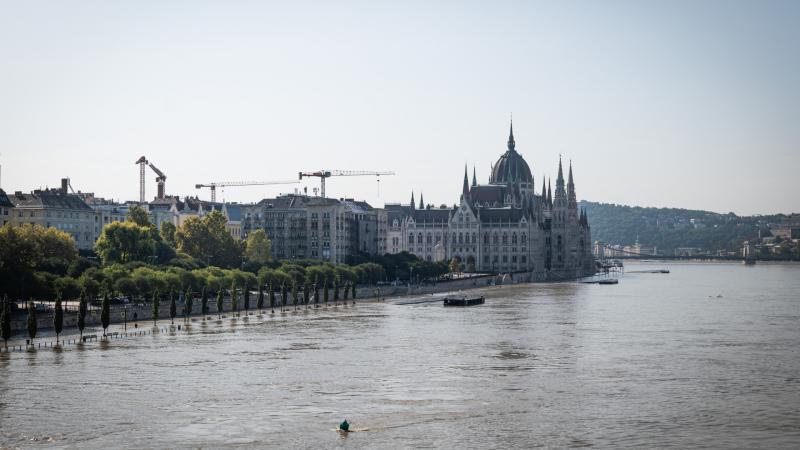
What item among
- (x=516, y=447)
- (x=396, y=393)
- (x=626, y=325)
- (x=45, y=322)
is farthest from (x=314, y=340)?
(x=516, y=447)

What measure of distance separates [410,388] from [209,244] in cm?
12271

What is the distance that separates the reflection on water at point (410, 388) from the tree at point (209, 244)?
7074 centimetres

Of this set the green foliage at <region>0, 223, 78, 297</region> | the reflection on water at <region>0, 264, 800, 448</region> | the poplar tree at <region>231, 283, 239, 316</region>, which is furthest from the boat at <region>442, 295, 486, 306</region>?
the green foliage at <region>0, 223, 78, 297</region>

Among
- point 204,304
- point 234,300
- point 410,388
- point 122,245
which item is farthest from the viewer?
point 122,245

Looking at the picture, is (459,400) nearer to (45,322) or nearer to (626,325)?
(45,322)

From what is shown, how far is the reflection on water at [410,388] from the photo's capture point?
210 ft

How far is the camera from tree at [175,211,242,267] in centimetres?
19700

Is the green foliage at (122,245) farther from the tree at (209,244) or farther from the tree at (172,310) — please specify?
the tree at (172,310)

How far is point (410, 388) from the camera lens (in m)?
79.4

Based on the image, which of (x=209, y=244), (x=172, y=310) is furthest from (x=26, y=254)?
(x=209, y=244)

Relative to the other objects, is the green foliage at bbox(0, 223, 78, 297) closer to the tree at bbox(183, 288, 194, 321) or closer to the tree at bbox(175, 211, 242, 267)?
the tree at bbox(183, 288, 194, 321)

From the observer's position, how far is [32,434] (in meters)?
62.9

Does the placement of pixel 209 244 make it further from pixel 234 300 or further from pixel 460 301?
pixel 234 300

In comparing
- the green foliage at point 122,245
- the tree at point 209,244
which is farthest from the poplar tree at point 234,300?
the tree at point 209,244
